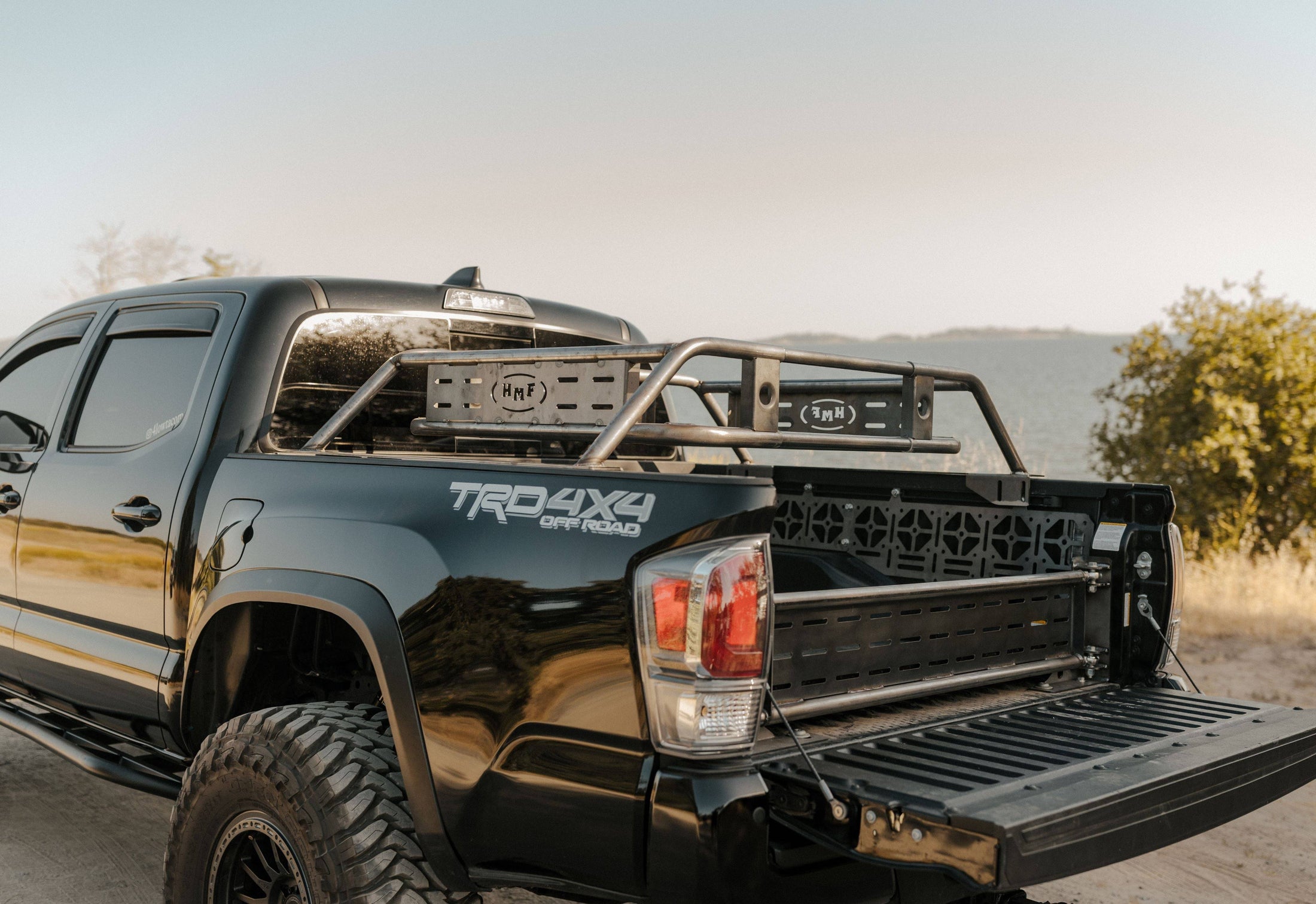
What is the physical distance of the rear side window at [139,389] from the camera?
365 cm

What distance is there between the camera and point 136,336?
13.0 feet

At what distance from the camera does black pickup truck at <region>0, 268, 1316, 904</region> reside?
224 cm

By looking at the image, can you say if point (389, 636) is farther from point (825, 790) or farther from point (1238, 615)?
point (1238, 615)

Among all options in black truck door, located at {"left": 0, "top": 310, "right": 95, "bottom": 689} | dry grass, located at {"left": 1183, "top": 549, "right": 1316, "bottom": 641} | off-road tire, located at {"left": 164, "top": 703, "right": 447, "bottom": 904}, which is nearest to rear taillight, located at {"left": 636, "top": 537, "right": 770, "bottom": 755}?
off-road tire, located at {"left": 164, "top": 703, "right": 447, "bottom": 904}

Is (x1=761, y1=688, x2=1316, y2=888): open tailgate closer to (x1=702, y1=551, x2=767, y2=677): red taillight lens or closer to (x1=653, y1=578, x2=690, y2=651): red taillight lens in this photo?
(x1=702, y1=551, x2=767, y2=677): red taillight lens

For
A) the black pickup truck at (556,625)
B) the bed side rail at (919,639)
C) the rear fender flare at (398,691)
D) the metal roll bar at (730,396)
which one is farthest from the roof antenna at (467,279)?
the bed side rail at (919,639)

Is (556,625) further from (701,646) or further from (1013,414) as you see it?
A: (1013,414)

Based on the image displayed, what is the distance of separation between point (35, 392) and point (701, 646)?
3346 millimetres

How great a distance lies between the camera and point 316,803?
8.50ft

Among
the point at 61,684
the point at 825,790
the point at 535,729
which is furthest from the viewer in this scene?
the point at 61,684

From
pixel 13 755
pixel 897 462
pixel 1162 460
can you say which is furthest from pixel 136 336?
pixel 897 462

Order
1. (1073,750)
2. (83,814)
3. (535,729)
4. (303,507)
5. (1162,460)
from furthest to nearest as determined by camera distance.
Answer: (1162,460)
(83,814)
(303,507)
(1073,750)
(535,729)

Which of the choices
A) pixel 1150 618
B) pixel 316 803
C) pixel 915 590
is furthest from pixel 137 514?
pixel 1150 618

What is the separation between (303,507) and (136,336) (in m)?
1.43
